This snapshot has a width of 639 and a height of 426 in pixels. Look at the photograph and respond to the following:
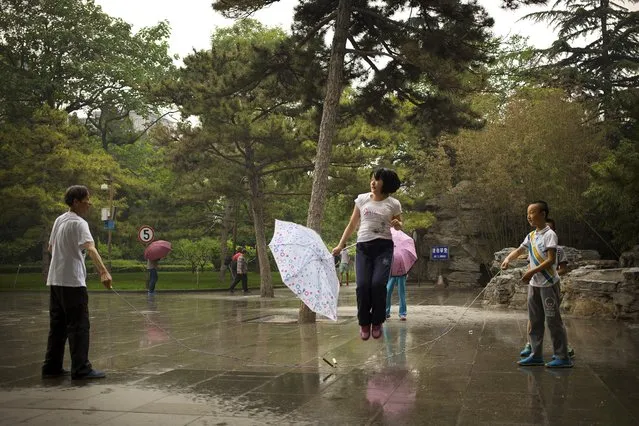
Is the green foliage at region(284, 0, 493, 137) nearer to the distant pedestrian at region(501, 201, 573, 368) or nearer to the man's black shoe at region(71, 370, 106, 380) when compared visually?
the distant pedestrian at region(501, 201, 573, 368)

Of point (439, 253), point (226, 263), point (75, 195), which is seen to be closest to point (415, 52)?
point (75, 195)

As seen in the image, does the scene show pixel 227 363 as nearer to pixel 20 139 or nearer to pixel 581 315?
pixel 581 315

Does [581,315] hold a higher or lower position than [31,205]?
lower

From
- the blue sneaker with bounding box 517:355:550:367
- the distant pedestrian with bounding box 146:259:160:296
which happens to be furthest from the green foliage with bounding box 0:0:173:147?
the blue sneaker with bounding box 517:355:550:367

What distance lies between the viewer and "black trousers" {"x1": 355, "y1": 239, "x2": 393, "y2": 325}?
6918 millimetres

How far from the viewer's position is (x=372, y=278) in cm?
694

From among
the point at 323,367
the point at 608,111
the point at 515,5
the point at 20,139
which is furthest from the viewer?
the point at 20,139

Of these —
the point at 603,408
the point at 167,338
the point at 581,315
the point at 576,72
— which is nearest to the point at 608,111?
the point at 576,72

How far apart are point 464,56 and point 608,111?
1674 cm

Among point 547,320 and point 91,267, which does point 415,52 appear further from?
point 91,267

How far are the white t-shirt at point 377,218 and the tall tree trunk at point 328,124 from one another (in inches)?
235

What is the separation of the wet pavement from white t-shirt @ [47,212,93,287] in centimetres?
104

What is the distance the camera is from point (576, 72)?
1158 inches

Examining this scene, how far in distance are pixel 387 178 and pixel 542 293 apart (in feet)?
7.28
